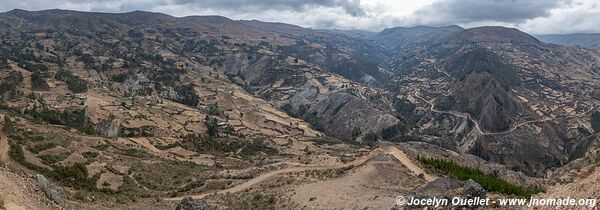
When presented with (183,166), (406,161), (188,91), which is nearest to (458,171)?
(406,161)

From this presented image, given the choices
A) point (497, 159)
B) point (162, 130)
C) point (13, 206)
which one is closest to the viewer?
point (13, 206)

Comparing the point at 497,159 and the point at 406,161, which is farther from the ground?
the point at 406,161

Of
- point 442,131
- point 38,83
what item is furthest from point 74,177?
point 442,131

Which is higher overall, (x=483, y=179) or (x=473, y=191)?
(x=473, y=191)

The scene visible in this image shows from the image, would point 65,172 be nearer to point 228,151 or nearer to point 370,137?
point 228,151

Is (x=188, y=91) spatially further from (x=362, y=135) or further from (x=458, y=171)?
(x=458, y=171)

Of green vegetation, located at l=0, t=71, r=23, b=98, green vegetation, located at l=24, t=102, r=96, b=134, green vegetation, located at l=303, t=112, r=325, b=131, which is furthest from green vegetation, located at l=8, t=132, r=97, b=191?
green vegetation, located at l=303, t=112, r=325, b=131

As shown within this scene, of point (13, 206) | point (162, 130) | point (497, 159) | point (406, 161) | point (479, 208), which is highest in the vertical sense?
point (13, 206)

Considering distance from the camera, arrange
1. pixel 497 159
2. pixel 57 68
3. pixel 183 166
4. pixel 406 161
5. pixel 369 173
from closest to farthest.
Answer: pixel 369 173 → pixel 406 161 → pixel 183 166 → pixel 497 159 → pixel 57 68
